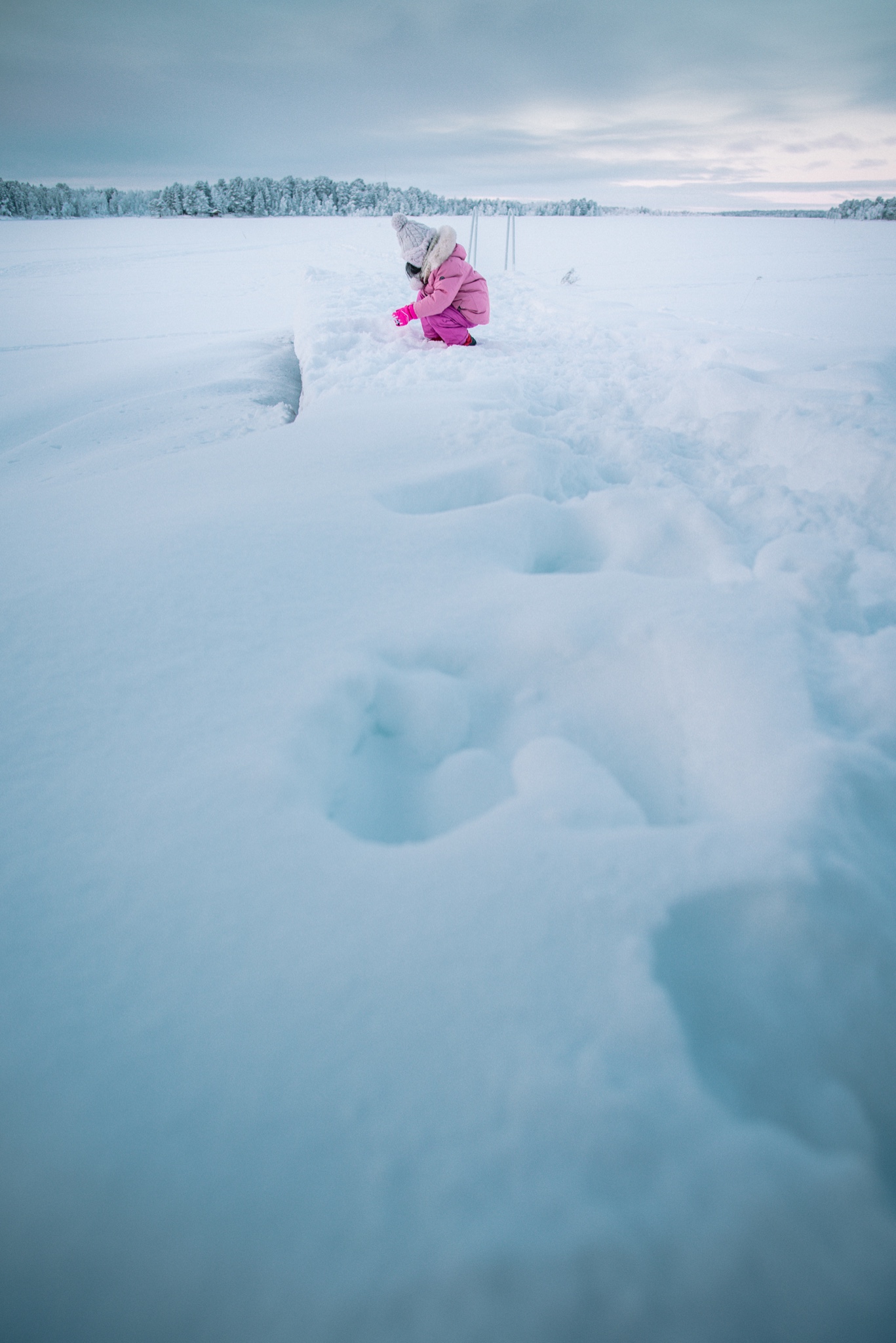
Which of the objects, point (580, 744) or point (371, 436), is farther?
point (371, 436)

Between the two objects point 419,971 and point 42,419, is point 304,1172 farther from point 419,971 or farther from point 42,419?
point 42,419

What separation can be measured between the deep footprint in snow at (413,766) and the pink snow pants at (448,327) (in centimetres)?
341

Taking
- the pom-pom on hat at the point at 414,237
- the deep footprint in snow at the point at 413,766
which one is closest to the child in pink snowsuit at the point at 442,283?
the pom-pom on hat at the point at 414,237

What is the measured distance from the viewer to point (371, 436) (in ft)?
7.80

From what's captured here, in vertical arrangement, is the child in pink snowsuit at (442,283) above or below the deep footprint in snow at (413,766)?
above

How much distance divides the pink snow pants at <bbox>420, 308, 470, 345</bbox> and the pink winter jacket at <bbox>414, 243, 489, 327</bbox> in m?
0.04

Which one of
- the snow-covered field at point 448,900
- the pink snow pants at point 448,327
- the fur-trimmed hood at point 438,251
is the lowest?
the snow-covered field at point 448,900

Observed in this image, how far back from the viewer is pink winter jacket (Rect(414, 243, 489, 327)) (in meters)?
3.91

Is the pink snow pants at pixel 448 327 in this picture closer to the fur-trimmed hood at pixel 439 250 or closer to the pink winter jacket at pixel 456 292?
the pink winter jacket at pixel 456 292

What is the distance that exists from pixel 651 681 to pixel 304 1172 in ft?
3.68

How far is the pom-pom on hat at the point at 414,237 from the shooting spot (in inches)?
158

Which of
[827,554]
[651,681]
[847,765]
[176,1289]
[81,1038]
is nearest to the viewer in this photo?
[176,1289]

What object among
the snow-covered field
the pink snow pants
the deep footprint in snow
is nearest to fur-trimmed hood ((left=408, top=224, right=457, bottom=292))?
the pink snow pants

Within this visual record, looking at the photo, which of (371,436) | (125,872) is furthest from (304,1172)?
(371,436)
